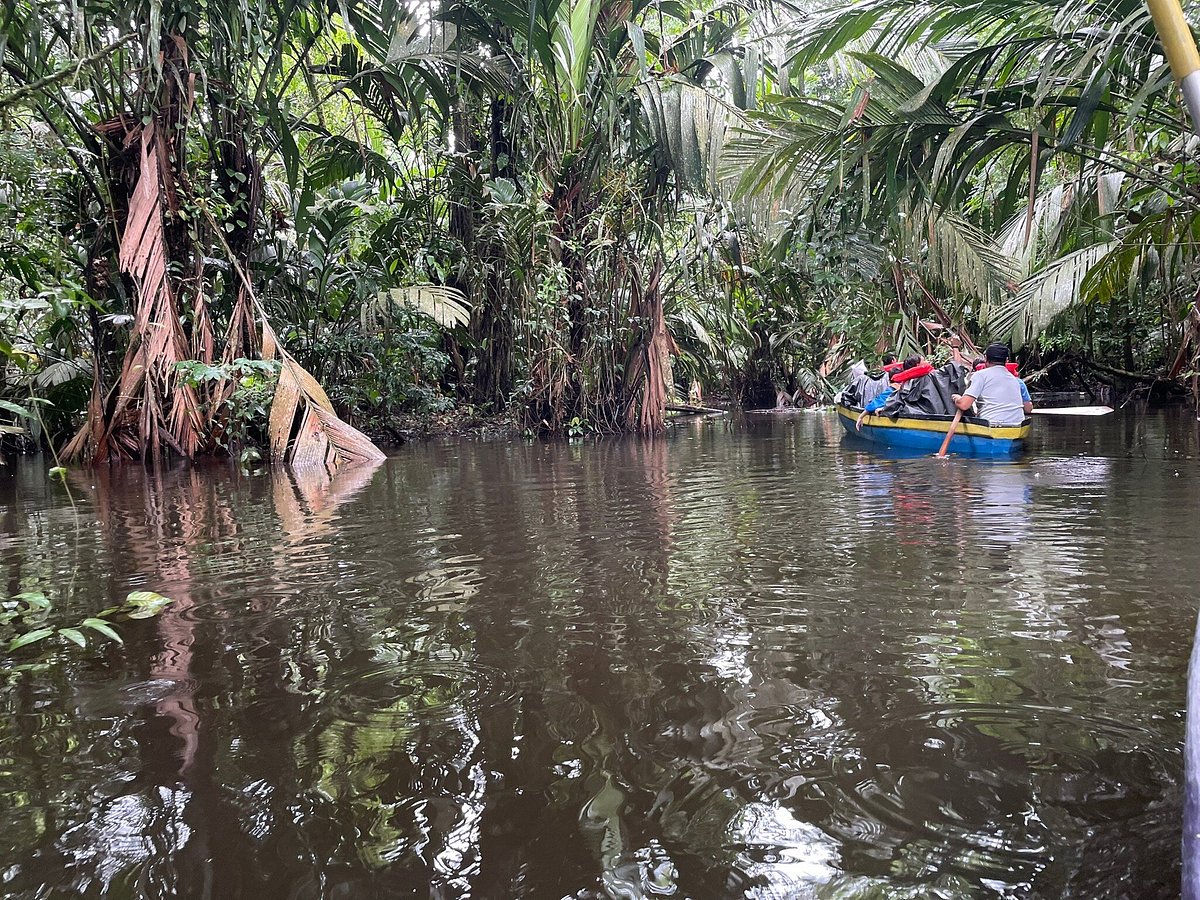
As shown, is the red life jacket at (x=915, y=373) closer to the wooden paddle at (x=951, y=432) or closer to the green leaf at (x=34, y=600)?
the wooden paddle at (x=951, y=432)

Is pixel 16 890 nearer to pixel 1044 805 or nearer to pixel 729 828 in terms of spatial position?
pixel 729 828

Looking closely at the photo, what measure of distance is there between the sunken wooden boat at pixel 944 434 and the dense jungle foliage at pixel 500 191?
1627mm

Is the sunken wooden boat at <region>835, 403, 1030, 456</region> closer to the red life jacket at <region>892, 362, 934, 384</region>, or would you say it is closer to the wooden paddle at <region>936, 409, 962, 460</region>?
the wooden paddle at <region>936, 409, 962, 460</region>

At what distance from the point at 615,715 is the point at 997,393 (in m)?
8.25

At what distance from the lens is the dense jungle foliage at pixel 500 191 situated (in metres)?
6.27

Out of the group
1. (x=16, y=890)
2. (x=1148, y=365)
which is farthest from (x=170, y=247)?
(x=1148, y=365)

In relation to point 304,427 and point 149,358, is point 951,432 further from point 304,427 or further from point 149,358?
point 149,358

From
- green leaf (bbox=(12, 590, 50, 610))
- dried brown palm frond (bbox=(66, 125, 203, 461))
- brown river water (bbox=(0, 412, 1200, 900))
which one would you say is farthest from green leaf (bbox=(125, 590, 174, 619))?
dried brown palm frond (bbox=(66, 125, 203, 461))

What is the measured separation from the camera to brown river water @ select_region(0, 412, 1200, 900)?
1.57m

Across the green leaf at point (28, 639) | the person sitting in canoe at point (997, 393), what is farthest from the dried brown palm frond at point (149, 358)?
the person sitting in canoe at point (997, 393)

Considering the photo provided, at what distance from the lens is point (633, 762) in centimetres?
195

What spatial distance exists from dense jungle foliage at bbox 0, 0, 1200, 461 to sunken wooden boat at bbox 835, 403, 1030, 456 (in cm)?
163

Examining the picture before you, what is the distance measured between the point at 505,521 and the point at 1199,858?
4.38m

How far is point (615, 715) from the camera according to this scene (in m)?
2.22
